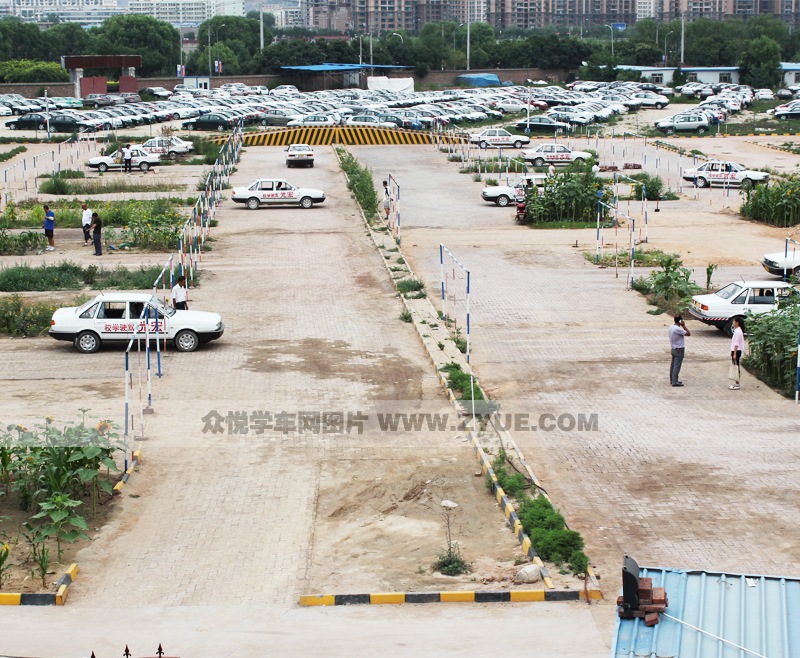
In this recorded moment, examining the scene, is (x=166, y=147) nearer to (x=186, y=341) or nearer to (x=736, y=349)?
(x=186, y=341)

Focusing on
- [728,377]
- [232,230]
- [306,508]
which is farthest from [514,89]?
[306,508]

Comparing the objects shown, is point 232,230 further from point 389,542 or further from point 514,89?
point 514,89

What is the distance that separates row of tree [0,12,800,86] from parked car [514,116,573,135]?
4923 cm

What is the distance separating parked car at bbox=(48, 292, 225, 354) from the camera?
77.7 ft

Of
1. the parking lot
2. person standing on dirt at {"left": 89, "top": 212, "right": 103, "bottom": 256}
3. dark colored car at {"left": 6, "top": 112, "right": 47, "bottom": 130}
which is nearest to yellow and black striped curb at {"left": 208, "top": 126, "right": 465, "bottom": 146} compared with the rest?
dark colored car at {"left": 6, "top": 112, "right": 47, "bottom": 130}

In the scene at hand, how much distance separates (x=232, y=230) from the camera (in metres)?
39.2

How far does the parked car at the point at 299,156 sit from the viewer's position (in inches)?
2169

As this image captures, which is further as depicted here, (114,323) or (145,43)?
(145,43)

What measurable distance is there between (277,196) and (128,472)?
27862 millimetres

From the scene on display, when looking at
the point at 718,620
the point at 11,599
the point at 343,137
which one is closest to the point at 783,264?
the point at 11,599

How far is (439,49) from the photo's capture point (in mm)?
132125

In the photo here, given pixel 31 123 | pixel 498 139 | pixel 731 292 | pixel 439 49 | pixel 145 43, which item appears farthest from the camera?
pixel 145 43

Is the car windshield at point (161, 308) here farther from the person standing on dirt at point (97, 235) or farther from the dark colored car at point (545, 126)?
the dark colored car at point (545, 126)

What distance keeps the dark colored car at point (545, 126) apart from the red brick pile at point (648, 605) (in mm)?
63232
